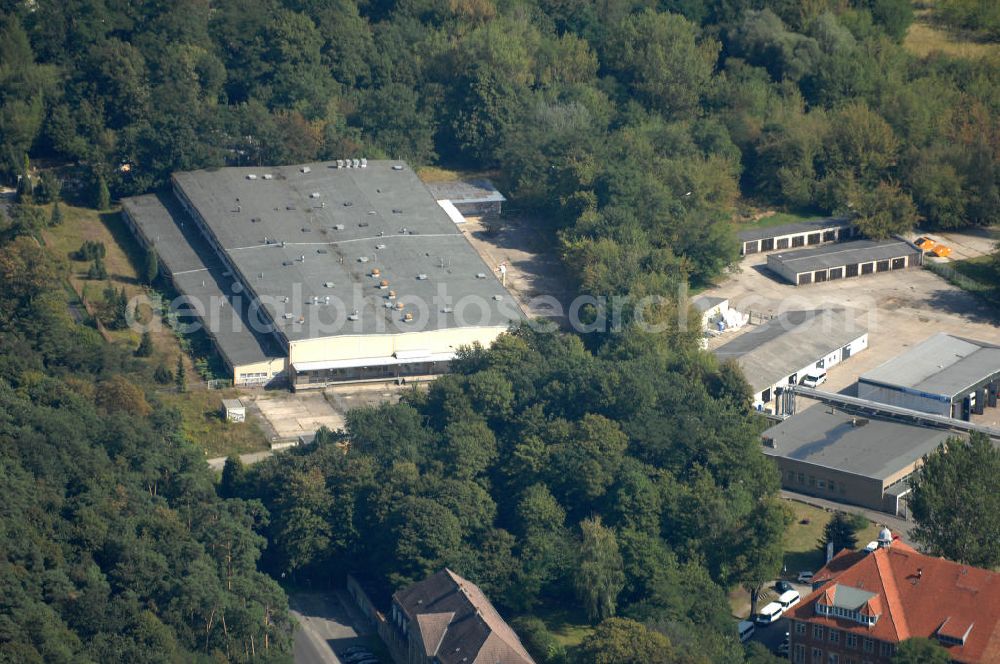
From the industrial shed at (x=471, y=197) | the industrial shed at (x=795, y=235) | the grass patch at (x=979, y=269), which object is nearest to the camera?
the grass patch at (x=979, y=269)

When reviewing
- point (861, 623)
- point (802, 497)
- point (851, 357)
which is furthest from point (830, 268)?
point (861, 623)

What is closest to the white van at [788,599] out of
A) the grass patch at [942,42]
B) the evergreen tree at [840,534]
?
the evergreen tree at [840,534]

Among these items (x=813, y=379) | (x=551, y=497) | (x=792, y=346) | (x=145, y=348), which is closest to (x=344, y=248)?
(x=145, y=348)

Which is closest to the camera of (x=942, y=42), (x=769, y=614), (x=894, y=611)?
(x=894, y=611)

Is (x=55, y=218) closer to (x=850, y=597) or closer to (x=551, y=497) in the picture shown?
(x=551, y=497)

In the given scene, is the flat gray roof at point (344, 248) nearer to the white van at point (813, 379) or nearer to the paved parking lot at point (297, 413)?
the paved parking lot at point (297, 413)

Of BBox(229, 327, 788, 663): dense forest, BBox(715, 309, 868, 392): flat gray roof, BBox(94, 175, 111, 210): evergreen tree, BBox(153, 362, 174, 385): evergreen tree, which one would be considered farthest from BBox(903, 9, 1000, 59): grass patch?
BBox(153, 362, 174, 385): evergreen tree

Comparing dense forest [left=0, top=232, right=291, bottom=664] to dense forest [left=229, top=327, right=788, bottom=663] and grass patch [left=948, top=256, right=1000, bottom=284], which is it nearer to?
dense forest [left=229, top=327, right=788, bottom=663]
